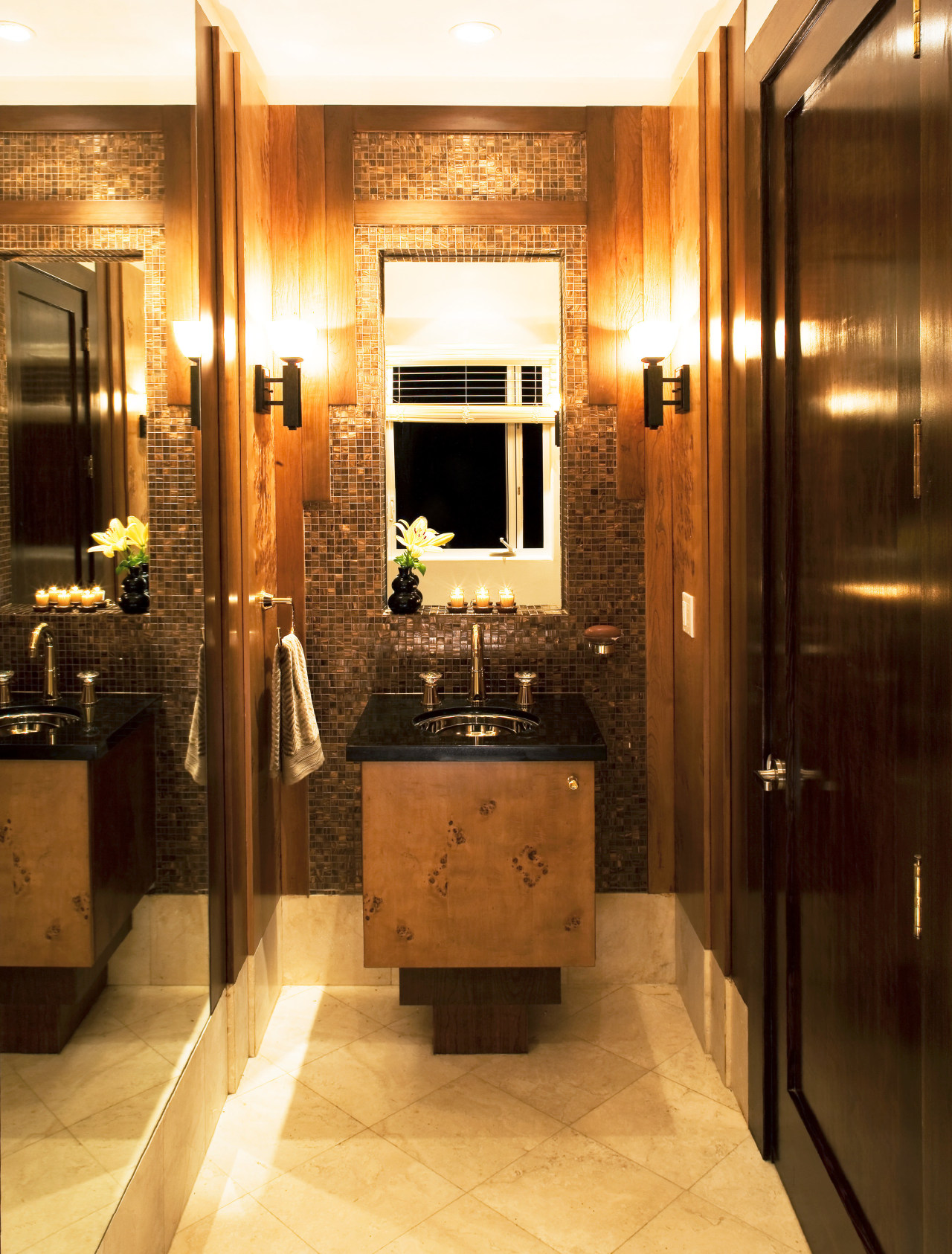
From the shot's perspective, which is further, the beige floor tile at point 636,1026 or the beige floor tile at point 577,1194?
the beige floor tile at point 636,1026

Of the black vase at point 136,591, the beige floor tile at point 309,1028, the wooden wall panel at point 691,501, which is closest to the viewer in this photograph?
the black vase at point 136,591

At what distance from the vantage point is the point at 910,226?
5.16 ft

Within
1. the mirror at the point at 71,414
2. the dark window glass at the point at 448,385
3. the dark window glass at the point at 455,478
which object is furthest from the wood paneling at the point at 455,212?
the mirror at the point at 71,414

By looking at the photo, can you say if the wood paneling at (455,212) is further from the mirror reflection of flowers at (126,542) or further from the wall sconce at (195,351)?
the mirror reflection of flowers at (126,542)

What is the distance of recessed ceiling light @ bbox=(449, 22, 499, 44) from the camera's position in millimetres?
2824

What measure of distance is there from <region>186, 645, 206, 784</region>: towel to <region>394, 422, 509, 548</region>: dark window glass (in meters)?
1.20

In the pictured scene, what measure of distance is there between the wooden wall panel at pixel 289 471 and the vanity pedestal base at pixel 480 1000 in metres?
0.62

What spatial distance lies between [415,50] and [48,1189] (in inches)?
111

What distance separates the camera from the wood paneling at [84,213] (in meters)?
1.48

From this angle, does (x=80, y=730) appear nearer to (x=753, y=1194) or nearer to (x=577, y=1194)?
(x=577, y=1194)

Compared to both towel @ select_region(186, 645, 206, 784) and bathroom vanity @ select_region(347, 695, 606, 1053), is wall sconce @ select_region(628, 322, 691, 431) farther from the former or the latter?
towel @ select_region(186, 645, 206, 784)

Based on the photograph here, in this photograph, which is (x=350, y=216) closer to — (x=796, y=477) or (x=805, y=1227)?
(x=796, y=477)

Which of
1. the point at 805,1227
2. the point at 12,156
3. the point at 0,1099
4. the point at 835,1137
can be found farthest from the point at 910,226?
the point at 805,1227

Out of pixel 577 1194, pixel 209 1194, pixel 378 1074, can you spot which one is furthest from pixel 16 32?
pixel 378 1074
